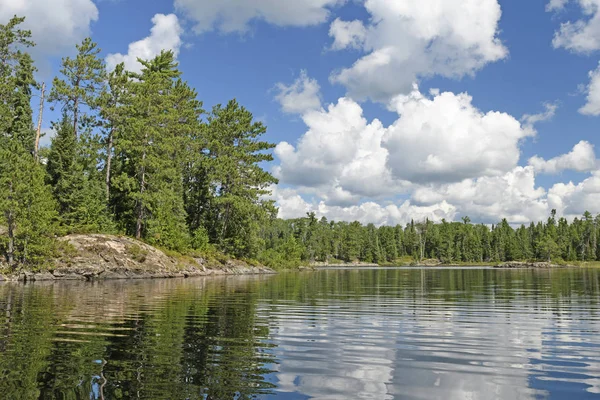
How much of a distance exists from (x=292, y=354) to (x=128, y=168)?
57510 mm

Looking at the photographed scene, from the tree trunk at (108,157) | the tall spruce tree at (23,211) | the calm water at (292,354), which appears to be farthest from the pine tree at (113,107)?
the calm water at (292,354)

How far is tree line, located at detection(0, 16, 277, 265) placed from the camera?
41.7 meters

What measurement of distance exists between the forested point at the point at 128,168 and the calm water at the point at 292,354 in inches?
1001

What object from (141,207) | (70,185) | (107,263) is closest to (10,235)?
(107,263)

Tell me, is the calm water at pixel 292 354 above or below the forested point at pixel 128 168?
below

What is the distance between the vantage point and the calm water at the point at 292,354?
7.88 m

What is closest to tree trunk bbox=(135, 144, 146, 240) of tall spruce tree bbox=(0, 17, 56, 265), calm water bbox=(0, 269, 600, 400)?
tall spruce tree bbox=(0, 17, 56, 265)

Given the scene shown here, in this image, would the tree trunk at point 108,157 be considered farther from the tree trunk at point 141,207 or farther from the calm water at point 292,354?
the calm water at point 292,354

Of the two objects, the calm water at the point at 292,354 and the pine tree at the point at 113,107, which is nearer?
the calm water at the point at 292,354

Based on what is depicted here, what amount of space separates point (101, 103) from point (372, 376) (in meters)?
60.1

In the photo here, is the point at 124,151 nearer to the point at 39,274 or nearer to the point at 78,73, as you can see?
the point at 78,73

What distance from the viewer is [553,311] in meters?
20.6

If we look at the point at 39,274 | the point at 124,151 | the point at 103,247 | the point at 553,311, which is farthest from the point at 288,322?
the point at 124,151

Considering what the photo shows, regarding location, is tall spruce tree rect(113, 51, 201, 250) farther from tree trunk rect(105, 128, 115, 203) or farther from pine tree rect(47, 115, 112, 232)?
pine tree rect(47, 115, 112, 232)
